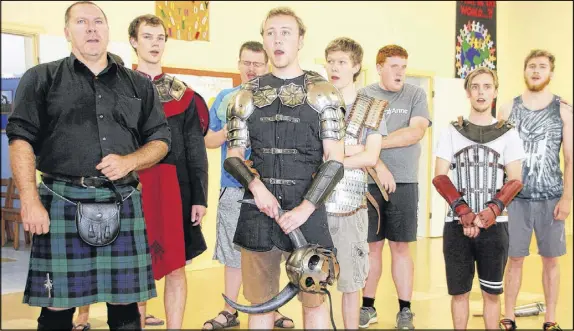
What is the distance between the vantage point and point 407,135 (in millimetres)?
4227

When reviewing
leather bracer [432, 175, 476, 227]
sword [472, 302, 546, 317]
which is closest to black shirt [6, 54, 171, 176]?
leather bracer [432, 175, 476, 227]

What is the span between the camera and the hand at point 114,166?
2.70 m

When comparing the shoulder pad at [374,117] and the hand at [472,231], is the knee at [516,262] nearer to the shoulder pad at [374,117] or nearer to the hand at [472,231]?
the hand at [472,231]

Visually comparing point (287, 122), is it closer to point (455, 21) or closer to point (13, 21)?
point (13, 21)

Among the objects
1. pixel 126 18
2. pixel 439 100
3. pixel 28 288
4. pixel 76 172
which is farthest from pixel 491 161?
pixel 439 100

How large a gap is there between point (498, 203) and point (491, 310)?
58 centimetres

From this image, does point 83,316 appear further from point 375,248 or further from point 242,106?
point 242,106

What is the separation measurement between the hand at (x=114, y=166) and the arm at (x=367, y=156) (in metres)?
1.04

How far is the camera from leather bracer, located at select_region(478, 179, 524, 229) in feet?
11.1

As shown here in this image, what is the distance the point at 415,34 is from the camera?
27.5 ft

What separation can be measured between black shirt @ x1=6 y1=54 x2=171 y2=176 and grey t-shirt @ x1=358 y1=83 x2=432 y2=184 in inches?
73.7

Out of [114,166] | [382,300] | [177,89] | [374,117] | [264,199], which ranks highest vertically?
[177,89]

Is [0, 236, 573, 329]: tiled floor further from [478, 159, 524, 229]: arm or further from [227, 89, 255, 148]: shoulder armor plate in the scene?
[227, 89, 255, 148]: shoulder armor plate

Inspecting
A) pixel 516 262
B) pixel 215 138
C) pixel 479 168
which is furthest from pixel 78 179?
pixel 516 262
